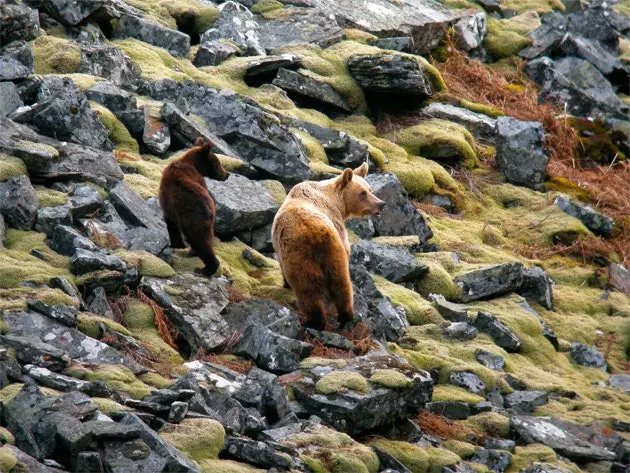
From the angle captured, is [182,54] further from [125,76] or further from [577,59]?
[577,59]

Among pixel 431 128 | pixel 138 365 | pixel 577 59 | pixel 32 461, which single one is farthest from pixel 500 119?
pixel 32 461

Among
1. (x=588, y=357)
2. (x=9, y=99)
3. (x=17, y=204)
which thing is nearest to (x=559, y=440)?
(x=588, y=357)

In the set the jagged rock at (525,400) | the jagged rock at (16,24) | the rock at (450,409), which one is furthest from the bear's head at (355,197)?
the jagged rock at (16,24)

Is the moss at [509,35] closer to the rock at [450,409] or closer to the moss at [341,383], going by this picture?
the rock at [450,409]

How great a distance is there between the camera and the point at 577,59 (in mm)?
29656

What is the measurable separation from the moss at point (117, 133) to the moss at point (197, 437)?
25.7ft

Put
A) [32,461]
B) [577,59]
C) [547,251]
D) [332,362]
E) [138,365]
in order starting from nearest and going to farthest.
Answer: [32,461] < [138,365] < [332,362] < [547,251] < [577,59]

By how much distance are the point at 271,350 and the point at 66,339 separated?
8.35ft

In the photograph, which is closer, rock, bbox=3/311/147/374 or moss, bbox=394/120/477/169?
rock, bbox=3/311/147/374

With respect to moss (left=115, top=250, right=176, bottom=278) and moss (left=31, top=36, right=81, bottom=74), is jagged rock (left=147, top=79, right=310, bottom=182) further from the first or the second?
moss (left=115, top=250, right=176, bottom=278)

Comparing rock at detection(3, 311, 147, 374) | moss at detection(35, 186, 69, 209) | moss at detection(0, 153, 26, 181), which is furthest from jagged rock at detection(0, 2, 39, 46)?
rock at detection(3, 311, 147, 374)

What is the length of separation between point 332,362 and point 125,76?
29.7ft

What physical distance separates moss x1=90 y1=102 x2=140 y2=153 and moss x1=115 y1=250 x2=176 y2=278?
3831mm

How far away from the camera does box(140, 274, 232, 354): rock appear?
12562mm
